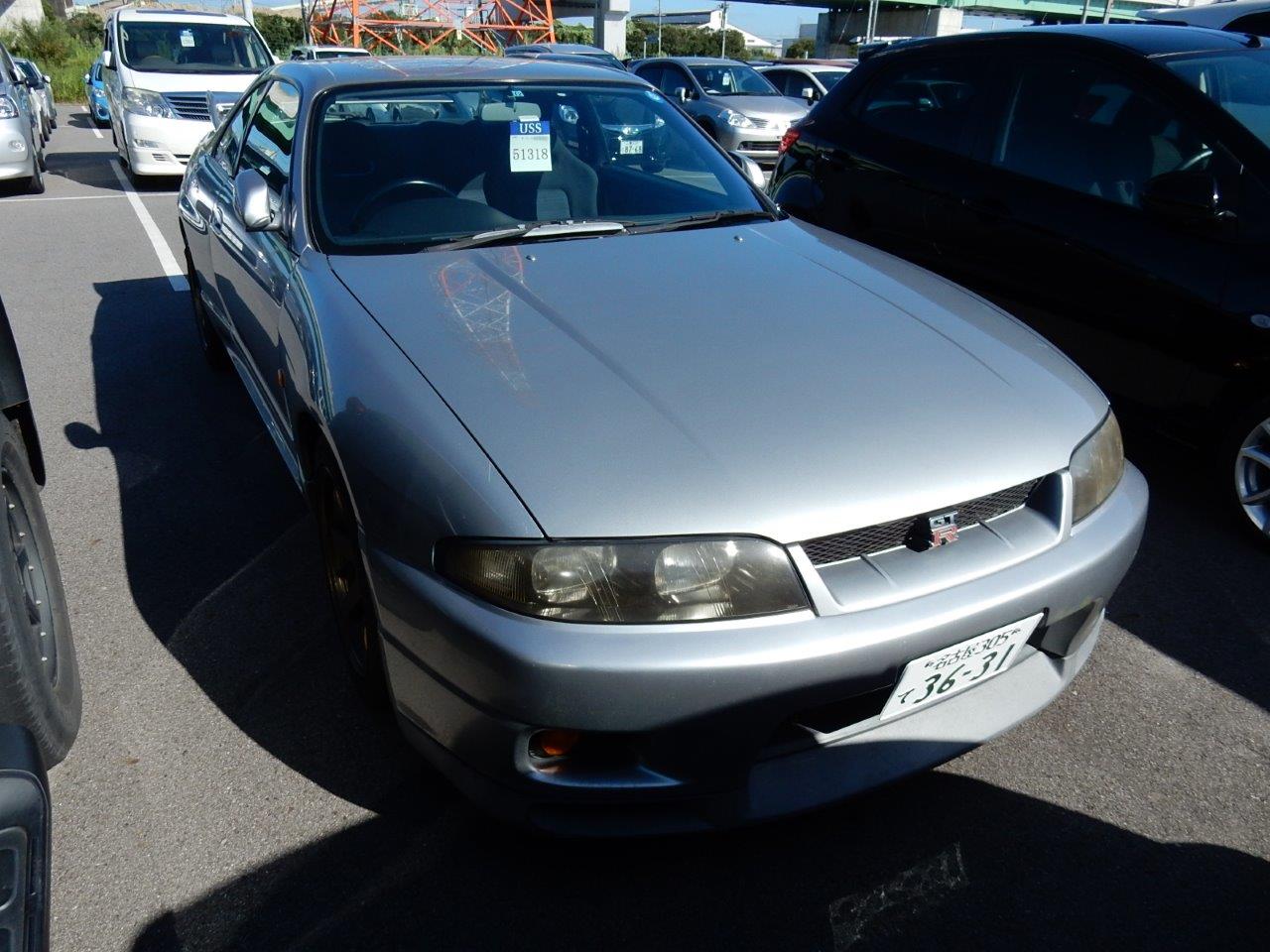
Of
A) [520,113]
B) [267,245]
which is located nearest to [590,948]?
[267,245]

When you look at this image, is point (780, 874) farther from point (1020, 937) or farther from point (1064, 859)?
point (1064, 859)

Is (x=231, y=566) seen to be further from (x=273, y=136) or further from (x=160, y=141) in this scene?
(x=160, y=141)

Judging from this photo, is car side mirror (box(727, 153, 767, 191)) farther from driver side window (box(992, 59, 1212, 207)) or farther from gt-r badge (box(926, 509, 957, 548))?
gt-r badge (box(926, 509, 957, 548))

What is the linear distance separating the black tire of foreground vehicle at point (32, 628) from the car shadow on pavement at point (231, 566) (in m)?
0.34

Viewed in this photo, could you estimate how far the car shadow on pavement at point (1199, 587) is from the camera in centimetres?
272

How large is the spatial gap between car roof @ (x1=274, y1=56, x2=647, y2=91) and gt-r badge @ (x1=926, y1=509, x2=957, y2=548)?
224 cm

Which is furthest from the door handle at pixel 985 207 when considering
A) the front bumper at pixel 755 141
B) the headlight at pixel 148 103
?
the headlight at pixel 148 103

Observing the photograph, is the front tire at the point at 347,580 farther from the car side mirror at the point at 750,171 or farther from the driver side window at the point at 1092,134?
the driver side window at the point at 1092,134

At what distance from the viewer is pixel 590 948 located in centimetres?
184

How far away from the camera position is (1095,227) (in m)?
A: 3.54

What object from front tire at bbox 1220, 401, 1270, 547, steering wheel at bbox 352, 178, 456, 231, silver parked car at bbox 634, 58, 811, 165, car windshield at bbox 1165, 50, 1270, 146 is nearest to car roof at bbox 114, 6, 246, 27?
silver parked car at bbox 634, 58, 811, 165

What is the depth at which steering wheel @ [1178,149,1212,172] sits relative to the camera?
334 centimetres

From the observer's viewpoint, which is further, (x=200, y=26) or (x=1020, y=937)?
(x=200, y=26)

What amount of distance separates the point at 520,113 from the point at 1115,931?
2.77m
